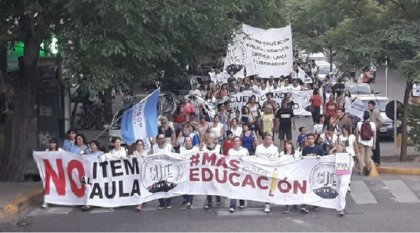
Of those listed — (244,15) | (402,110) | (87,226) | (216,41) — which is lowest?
(87,226)

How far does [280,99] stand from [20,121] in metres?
13.0

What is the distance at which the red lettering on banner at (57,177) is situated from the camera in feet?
50.8

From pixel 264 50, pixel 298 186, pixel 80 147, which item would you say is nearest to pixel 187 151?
pixel 298 186

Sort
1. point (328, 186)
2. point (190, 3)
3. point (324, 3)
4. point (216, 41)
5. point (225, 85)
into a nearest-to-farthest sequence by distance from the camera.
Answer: point (328, 186), point (190, 3), point (216, 41), point (324, 3), point (225, 85)

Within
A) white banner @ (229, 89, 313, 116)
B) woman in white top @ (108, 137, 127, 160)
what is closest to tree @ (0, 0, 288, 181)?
woman in white top @ (108, 137, 127, 160)

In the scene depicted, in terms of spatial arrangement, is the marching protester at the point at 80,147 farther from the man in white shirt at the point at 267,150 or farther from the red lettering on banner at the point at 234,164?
the man in white shirt at the point at 267,150

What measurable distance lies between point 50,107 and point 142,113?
698 cm

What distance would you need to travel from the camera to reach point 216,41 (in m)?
Answer: 20.1

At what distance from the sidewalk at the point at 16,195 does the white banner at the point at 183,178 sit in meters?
0.54

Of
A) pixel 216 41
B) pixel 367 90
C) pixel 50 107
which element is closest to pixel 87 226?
pixel 216 41

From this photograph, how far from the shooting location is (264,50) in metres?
24.9

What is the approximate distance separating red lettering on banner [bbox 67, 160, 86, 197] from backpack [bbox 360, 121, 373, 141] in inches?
270

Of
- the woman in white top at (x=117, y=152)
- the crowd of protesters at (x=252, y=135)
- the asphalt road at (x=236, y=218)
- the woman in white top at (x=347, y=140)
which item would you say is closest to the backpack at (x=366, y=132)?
the crowd of protesters at (x=252, y=135)

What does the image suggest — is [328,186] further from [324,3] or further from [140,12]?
[324,3]
